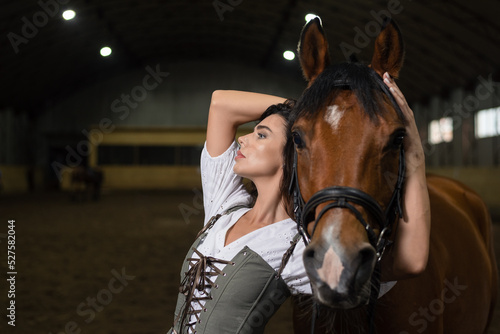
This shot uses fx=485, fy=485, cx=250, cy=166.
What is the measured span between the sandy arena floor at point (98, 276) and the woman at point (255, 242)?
7.70 feet

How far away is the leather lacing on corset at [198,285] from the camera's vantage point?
4.99ft

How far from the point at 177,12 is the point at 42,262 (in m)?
14.1

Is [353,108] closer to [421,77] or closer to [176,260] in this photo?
[176,260]

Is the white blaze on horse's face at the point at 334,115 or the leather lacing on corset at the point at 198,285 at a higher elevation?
the white blaze on horse's face at the point at 334,115

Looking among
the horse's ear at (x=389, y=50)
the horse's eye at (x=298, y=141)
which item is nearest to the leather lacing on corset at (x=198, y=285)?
the horse's eye at (x=298, y=141)

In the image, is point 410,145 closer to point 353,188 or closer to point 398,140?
point 398,140

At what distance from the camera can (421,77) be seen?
19828 mm

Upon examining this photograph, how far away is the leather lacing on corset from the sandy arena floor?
2.31 meters

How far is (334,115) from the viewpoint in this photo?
132cm

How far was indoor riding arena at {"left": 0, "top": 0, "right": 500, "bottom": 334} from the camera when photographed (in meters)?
4.66

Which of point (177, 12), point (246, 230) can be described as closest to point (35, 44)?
point (177, 12)

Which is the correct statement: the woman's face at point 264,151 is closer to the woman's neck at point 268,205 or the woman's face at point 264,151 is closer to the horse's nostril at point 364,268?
the woman's neck at point 268,205

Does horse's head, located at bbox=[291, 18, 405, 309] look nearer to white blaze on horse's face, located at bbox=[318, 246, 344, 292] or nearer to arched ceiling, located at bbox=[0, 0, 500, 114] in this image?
white blaze on horse's face, located at bbox=[318, 246, 344, 292]

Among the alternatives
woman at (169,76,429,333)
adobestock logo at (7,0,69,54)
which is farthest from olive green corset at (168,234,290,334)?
adobestock logo at (7,0,69,54)
